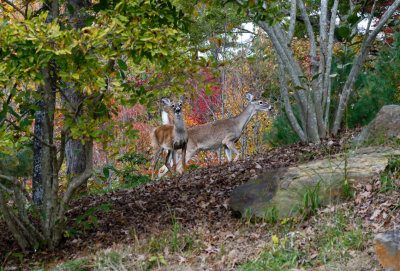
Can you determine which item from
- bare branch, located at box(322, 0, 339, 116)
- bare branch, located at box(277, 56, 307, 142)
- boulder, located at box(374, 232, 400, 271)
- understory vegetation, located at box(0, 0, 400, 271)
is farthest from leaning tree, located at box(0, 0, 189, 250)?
bare branch, located at box(322, 0, 339, 116)

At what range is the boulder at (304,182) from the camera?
532 cm

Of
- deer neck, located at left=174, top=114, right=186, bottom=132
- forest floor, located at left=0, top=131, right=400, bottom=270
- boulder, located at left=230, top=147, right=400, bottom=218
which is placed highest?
deer neck, located at left=174, top=114, right=186, bottom=132

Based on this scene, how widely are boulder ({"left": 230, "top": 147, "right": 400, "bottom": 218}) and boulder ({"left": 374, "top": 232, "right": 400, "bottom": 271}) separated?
Result: 1482 mm

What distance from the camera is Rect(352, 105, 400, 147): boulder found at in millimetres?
6734

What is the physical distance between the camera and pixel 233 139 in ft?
40.4

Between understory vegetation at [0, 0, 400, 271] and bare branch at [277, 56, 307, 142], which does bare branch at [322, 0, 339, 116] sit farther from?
bare branch at [277, 56, 307, 142]

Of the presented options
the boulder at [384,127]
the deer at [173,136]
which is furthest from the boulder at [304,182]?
the deer at [173,136]

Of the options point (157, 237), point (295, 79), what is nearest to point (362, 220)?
point (157, 237)

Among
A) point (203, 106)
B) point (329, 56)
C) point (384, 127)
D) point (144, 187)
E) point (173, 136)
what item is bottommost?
point (144, 187)

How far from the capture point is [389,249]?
11.8 ft

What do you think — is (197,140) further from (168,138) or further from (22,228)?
(22,228)

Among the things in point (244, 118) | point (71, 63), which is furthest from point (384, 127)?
point (244, 118)

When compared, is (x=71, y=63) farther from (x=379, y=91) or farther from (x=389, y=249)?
(x=379, y=91)

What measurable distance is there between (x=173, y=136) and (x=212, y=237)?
5685mm
